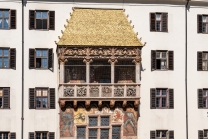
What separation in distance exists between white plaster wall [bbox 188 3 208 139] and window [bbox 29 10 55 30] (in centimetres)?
1213

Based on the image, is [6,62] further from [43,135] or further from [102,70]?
[102,70]

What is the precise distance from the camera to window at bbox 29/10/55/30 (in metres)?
42.6

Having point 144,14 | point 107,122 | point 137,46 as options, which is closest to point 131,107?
point 107,122

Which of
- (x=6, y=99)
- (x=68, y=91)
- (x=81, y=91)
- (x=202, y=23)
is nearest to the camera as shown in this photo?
(x=68, y=91)

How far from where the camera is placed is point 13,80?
42188 mm

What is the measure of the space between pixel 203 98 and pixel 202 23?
6.62 metres

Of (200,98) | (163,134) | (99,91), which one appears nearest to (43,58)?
(99,91)

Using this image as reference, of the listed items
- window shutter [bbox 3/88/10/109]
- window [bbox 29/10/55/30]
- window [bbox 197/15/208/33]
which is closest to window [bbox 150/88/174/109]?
window [bbox 197/15/208/33]

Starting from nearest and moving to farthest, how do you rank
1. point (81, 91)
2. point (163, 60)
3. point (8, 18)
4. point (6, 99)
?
point (81, 91), point (6, 99), point (8, 18), point (163, 60)

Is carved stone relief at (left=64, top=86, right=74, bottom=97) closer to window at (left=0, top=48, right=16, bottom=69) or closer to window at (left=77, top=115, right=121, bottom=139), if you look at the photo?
window at (left=77, top=115, right=121, bottom=139)

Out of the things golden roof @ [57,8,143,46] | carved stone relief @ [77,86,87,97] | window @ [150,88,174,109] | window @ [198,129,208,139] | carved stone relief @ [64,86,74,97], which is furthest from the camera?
window @ [198,129,208,139]

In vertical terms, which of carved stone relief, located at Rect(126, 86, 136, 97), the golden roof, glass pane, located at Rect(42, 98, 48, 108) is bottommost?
Result: glass pane, located at Rect(42, 98, 48, 108)

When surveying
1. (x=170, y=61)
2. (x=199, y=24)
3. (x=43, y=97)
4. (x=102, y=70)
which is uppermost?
(x=199, y=24)

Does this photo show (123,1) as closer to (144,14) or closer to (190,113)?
(144,14)
